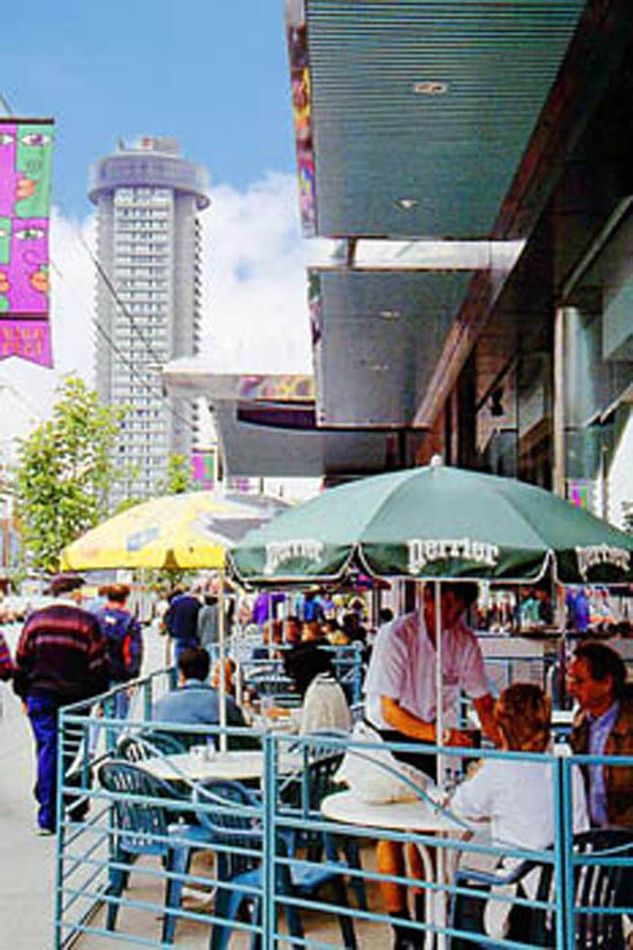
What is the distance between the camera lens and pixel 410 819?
5.38m

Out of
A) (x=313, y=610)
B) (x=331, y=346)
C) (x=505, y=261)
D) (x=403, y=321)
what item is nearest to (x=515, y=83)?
(x=505, y=261)

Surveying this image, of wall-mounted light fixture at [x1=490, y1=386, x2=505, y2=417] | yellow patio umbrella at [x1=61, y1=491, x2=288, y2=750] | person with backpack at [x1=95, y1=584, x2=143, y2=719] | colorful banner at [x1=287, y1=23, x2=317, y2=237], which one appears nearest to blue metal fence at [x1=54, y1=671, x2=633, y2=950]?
yellow patio umbrella at [x1=61, y1=491, x2=288, y2=750]

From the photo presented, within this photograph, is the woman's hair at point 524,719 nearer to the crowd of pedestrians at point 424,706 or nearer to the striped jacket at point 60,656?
the crowd of pedestrians at point 424,706

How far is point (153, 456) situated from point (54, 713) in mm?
121862

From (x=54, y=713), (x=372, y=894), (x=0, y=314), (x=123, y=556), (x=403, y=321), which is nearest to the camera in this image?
(x=372, y=894)

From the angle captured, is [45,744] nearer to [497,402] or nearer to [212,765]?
[212,765]

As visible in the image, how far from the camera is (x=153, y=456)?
130500 mm

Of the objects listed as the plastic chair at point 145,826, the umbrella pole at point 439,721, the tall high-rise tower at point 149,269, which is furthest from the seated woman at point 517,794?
the tall high-rise tower at point 149,269

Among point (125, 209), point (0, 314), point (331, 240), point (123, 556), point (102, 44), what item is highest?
point (125, 209)

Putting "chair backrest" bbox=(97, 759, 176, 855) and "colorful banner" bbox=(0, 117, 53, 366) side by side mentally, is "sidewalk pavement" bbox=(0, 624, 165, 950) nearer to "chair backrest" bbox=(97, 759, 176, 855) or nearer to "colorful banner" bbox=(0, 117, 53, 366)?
"chair backrest" bbox=(97, 759, 176, 855)

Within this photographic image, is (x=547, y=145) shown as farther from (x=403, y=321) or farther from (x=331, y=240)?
(x=403, y=321)

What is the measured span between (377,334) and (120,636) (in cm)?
512

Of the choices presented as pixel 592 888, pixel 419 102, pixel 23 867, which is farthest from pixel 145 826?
pixel 419 102

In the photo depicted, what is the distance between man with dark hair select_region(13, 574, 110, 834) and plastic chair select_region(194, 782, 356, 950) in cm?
337
